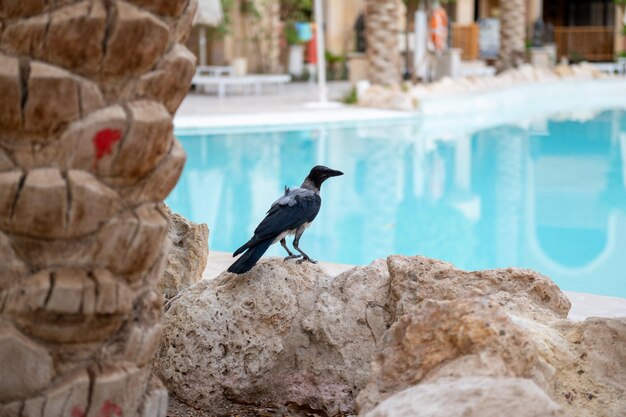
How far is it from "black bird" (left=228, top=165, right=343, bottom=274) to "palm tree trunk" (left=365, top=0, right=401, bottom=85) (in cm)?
1549

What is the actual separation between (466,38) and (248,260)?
2674 centimetres

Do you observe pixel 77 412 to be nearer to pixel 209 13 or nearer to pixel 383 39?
pixel 383 39

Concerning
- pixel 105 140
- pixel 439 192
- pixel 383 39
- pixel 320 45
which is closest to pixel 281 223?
pixel 105 140

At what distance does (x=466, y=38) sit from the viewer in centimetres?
2911

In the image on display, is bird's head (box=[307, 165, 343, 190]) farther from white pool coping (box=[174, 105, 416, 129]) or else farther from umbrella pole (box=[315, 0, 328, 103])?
umbrella pole (box=[315, 0, 328, 103])

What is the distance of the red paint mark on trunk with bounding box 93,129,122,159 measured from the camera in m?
2.11

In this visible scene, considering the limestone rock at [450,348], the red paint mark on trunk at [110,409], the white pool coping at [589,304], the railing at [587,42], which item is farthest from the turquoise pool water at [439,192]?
the railing at [587,42]

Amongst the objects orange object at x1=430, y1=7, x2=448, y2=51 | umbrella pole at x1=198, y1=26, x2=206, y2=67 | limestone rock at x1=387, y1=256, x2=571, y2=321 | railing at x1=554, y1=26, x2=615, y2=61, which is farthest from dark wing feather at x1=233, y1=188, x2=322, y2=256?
railing at x1=554, y1=26, x2=615, y2=61

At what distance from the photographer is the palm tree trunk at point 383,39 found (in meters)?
18.9

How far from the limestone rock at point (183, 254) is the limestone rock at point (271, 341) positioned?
1.68 ft

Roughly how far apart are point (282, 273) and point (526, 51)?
26146 mm

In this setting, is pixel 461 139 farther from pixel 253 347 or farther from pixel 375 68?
pixel 253 347

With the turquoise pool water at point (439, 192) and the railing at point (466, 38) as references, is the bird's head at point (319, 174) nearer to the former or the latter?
the turquoise pool water at point (439, 192)

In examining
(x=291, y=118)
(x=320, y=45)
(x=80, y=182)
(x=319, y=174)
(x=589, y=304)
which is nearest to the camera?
(x=80, y=182)
